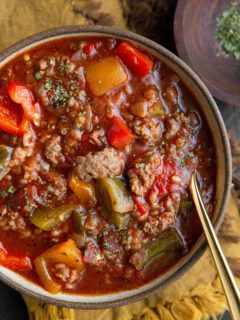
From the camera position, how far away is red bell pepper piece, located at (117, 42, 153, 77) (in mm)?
4211

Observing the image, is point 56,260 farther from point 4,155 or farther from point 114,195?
point 4,155

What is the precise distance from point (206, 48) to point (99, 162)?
181 centimetres

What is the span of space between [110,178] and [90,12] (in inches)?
58.7

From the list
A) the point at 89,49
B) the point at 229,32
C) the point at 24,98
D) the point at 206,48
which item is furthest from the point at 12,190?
the point at 229,32

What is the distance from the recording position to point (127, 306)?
16.0 ft

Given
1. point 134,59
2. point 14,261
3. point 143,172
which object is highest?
point 134,59

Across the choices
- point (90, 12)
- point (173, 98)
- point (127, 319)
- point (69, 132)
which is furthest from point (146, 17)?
point (127, 319)

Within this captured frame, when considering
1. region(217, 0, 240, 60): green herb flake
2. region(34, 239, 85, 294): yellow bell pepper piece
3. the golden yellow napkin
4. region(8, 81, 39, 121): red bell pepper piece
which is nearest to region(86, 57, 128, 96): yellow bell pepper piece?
region(8, 81, 39, 121): red bell pepper piece

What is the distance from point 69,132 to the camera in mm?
4223

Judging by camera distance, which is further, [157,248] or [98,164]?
[157,248]

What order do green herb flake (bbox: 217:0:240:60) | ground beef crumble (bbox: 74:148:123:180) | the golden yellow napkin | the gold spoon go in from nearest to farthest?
the gold spoon < ground beef crumble (bbox: 74:148:123:180) < the golden yellow napkin < green herb flake (bbox: 217:0:240:60)

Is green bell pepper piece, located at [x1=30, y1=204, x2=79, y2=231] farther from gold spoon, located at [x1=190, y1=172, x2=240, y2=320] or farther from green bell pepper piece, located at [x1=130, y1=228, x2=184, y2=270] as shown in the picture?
gold spoon, located at [x1=190, y1=172, x2=240, y2=320]

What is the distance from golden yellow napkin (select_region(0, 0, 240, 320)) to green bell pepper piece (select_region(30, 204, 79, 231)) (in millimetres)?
864

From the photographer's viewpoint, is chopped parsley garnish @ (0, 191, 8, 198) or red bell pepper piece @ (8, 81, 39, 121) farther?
chopped parsley garnish @ (0, 191, 8, 198)
